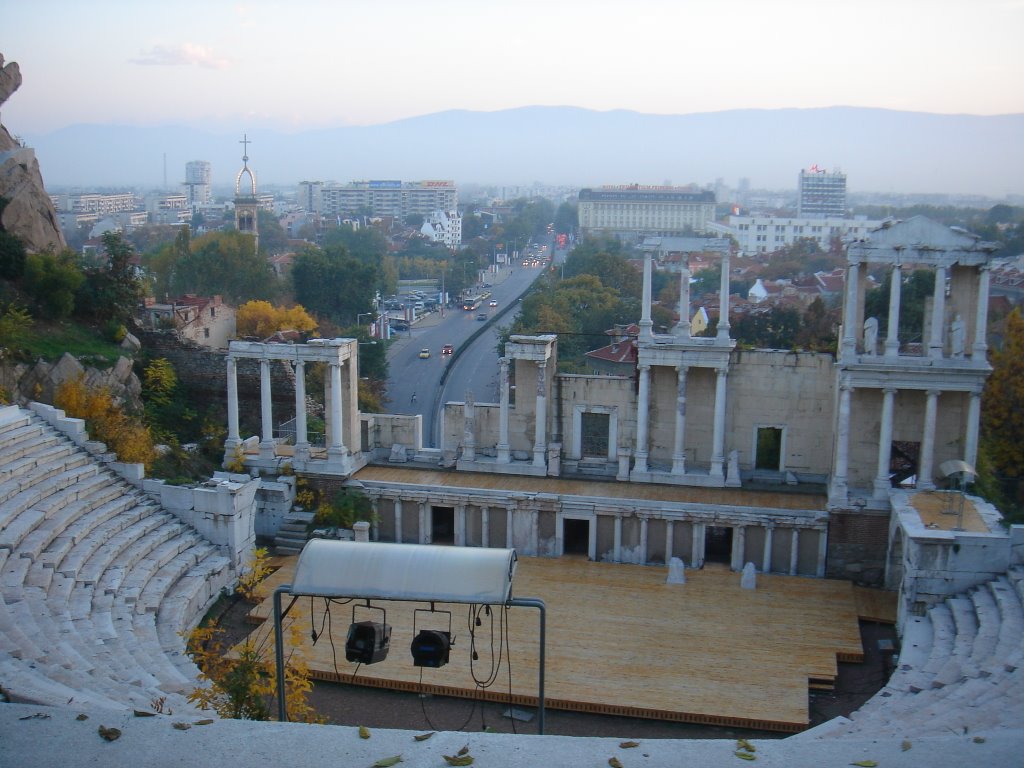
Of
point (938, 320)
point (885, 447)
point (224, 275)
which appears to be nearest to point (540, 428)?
point (885, 447)

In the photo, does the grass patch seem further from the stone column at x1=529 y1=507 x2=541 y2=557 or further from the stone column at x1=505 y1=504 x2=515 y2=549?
the stone column at x1=529 y1=507 x2=541 y2=557

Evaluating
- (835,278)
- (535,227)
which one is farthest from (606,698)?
(535,227)

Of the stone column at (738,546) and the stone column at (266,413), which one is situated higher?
the stone column at (266,413)

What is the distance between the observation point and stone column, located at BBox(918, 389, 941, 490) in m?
22.1

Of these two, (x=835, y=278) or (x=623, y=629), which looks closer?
(x=623, y=629)

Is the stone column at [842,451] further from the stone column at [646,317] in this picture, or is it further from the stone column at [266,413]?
the stone column at [266,413]

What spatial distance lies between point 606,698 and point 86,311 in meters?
19.2

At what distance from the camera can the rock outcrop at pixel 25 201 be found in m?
29.6

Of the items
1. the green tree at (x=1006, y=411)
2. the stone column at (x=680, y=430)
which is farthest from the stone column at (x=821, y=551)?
Result: the green tree at (x=1006, y=411)

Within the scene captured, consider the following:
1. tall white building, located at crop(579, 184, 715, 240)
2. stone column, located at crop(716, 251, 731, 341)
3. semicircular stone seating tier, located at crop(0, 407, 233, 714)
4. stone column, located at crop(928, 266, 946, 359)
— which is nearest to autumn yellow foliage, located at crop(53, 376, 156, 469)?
semicircular stone seating tier, located at crop(0, 407, 233, 714)

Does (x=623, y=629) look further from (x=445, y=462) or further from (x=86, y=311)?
(x=86, y=311)

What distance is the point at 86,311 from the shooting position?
27.9m

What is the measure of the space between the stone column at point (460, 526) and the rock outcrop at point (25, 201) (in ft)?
50.2

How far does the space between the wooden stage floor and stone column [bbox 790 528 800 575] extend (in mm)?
607
